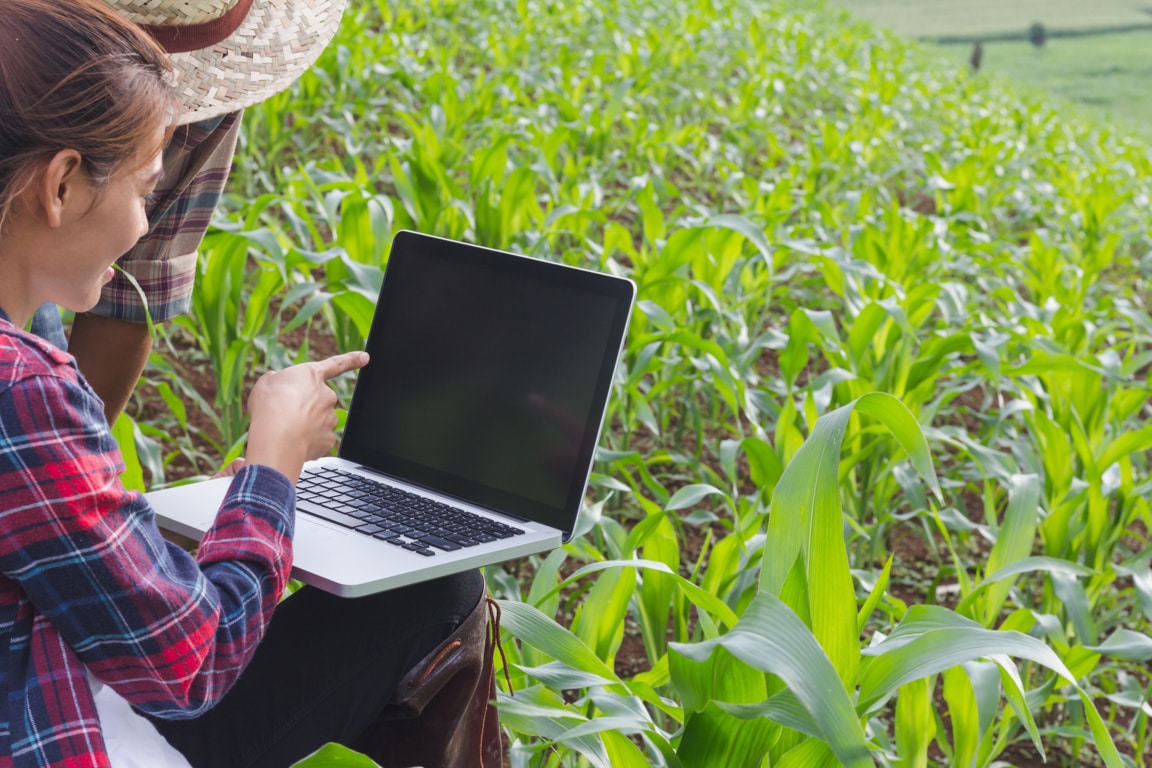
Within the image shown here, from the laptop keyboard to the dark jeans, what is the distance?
0.04 meters

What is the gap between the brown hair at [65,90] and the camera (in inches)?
29.4

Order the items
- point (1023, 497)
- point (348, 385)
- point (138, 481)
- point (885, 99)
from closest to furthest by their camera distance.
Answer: point (138, 481)
point (1023, 497)
point (348, 385)
point (885, 99)

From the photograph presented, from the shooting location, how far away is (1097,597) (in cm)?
185

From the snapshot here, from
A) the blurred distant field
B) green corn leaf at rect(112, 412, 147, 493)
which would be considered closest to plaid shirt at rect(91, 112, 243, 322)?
green corn leaf at rect(112, 412, 147, 493)

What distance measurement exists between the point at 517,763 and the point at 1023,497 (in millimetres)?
810

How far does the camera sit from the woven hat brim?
112cm

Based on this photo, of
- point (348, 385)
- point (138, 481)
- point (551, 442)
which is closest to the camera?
point (551, 442)

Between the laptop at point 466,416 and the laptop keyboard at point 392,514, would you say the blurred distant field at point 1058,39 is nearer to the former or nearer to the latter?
the laptop at point 466,416

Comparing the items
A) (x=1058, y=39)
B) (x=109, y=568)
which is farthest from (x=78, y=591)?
(x=1058, y=39)

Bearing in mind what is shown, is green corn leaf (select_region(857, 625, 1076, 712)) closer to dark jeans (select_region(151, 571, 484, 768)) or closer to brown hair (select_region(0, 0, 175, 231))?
dark jeans (select_region(151, 571, 484, 768))

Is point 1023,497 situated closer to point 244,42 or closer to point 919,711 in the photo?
point 919,711

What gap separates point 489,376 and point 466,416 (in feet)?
0.16

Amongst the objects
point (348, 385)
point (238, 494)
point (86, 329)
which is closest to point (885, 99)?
point (348, 385)

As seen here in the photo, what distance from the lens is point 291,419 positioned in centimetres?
97
